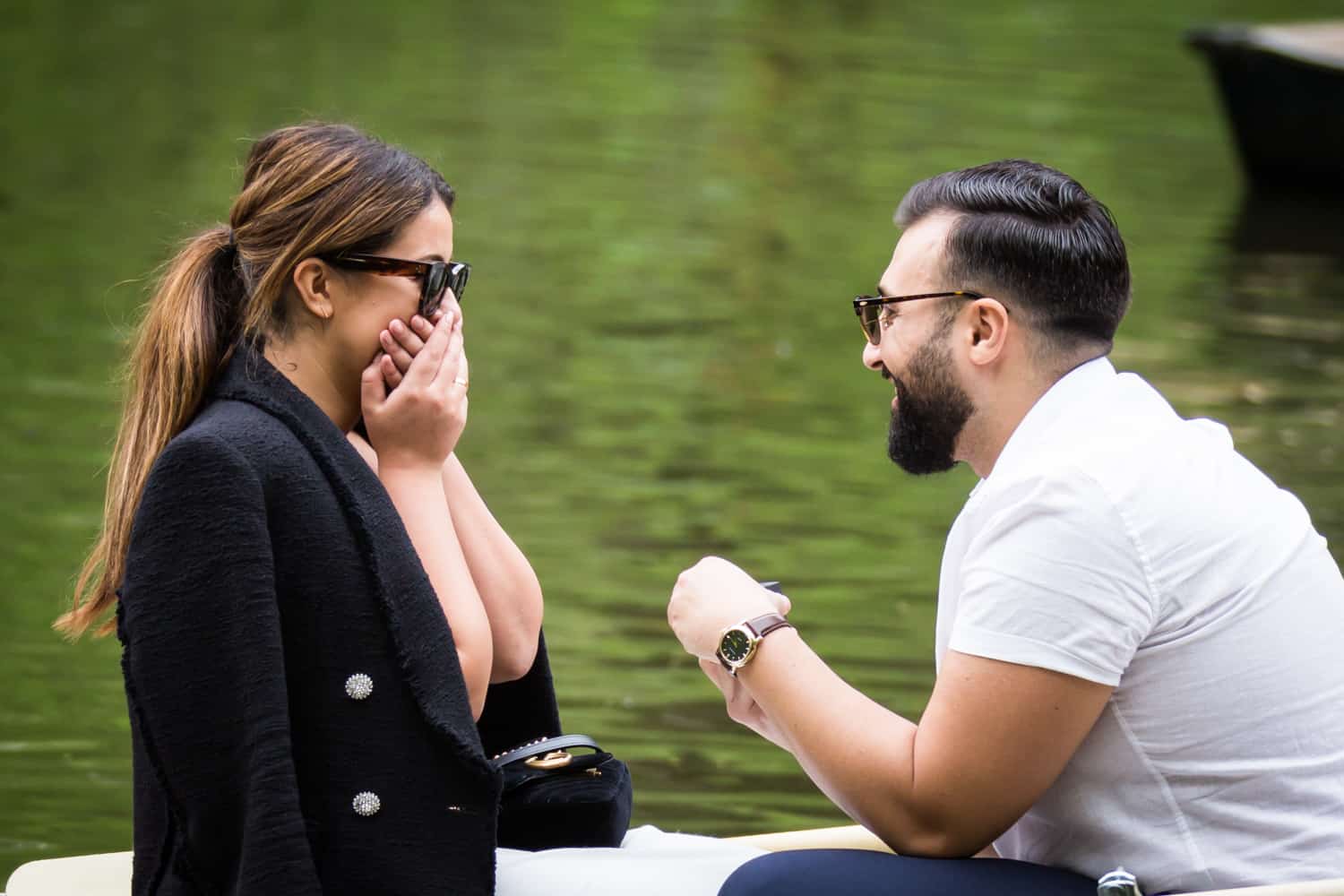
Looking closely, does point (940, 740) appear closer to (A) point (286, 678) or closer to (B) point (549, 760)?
(B) point (549, 760)

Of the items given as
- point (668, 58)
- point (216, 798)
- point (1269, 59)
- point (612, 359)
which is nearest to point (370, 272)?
point (216, 798)

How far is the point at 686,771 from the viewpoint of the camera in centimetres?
485

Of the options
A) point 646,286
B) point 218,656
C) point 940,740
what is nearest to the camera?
point 218,656

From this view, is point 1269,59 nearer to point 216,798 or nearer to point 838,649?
point 838,649

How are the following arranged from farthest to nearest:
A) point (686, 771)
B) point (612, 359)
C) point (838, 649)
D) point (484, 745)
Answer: point (612, 359)
point (838, 649)
point (686, 771)
point (484, 745)

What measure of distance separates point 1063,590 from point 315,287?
955 millimetres

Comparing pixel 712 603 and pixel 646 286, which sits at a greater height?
pixel 646 286

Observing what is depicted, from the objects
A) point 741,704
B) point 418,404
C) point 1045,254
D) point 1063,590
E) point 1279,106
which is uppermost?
point 1279,106

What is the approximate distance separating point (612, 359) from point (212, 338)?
6.54m

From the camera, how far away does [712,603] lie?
8.34 ft

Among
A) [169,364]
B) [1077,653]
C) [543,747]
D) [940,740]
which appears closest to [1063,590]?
[1077,653]

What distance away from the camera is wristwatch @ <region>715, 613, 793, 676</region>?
2.49 meters

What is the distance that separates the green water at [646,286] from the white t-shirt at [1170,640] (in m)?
1.37

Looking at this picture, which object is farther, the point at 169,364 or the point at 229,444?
the point at 169,364
